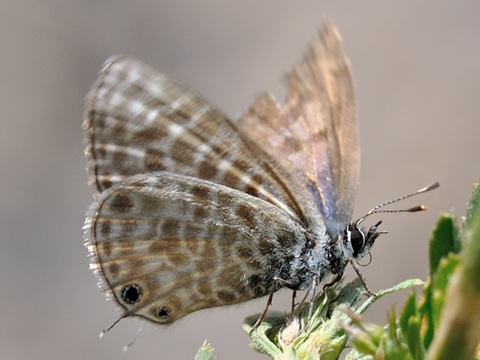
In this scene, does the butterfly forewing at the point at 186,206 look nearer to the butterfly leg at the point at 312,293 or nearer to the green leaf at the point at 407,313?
the butterfly leg at the point at 312,293

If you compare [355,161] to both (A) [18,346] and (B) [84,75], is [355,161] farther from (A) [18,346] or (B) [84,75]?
(B) [84,75]

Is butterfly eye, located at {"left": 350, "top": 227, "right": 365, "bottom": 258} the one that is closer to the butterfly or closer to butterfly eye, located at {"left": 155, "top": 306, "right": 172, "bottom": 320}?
the butterfly

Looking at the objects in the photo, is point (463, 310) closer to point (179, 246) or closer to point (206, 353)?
point (206, 353)

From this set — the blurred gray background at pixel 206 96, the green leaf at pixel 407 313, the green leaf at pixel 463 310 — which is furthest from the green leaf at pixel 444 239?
the blurred gray background at pixel 206 96

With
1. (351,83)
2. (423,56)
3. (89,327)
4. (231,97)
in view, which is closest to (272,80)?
(231,97)

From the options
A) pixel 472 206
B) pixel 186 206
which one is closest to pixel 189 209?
pixel 186 206
